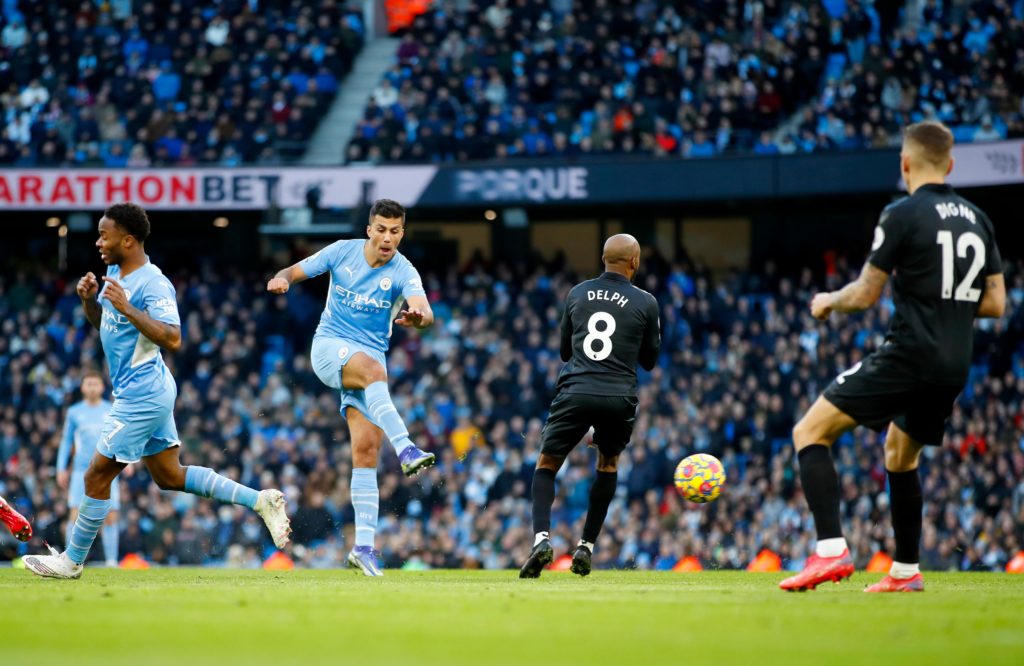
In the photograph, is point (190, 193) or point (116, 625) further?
point (190, 193)


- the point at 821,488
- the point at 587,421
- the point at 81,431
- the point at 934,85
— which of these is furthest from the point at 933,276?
the point at 934,85

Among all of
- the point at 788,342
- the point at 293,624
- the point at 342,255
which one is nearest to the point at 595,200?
the point at 788,342

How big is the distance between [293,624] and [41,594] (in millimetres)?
2449

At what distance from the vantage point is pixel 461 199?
26.3 meters

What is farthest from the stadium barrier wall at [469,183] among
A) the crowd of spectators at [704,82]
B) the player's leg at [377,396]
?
the player's leg at [377,396]

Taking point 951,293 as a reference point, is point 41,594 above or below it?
below

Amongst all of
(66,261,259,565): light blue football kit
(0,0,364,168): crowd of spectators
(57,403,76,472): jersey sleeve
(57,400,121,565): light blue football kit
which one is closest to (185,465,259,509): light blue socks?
(66,261,259,565): light blue football kit

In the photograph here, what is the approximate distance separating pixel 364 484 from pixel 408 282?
1521 millimetres

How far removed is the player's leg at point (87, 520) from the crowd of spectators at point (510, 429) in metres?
10.1

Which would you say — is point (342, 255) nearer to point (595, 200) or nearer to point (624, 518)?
point (624, 518)

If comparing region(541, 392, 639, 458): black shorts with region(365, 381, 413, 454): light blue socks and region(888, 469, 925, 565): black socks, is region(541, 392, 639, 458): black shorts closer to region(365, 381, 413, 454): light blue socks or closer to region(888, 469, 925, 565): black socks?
region(365, 381, 413, 454): light blue socks

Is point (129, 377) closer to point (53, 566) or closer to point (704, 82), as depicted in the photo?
point (53, 566)

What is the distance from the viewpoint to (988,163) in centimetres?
2336

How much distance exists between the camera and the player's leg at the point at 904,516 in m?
8.16
